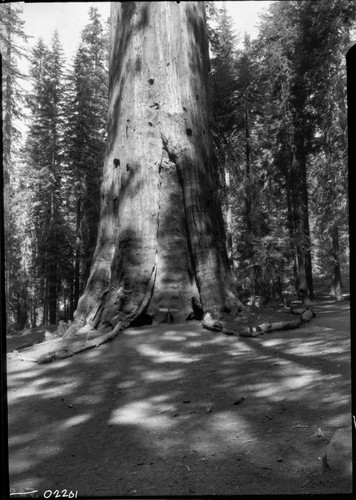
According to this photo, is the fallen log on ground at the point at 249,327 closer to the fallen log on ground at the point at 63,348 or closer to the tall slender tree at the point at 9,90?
the fallen log on ground at the point at 63,348

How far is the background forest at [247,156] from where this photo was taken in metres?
1.75

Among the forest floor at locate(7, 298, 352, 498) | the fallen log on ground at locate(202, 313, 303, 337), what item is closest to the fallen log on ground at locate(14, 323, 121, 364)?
the forest floor at locate(7, 298, 352, 498)

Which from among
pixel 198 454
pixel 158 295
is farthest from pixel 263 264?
pixel 198 454

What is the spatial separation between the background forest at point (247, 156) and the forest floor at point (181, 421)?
19.1 inches

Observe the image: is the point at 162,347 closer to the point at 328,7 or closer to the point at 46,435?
the point at 46,435

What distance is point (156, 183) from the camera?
13.1 feet

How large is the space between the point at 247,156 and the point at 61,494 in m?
4.51

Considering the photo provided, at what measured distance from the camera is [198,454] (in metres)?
1.50

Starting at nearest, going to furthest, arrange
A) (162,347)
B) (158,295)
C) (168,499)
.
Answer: (168,499) → (162,347) → (158,295)

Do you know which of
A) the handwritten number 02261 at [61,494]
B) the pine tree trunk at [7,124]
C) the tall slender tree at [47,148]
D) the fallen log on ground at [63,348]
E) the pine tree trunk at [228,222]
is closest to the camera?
the handwritten number 02261 at [61,494]

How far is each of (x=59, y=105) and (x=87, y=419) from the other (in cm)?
166

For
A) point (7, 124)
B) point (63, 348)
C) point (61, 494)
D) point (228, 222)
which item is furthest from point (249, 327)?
point (7, 124)

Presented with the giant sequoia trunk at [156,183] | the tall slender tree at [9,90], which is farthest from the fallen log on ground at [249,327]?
the tall slender tree at [9,90]

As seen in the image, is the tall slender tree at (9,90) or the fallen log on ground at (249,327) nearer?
the tall slender tree at (9,90)
